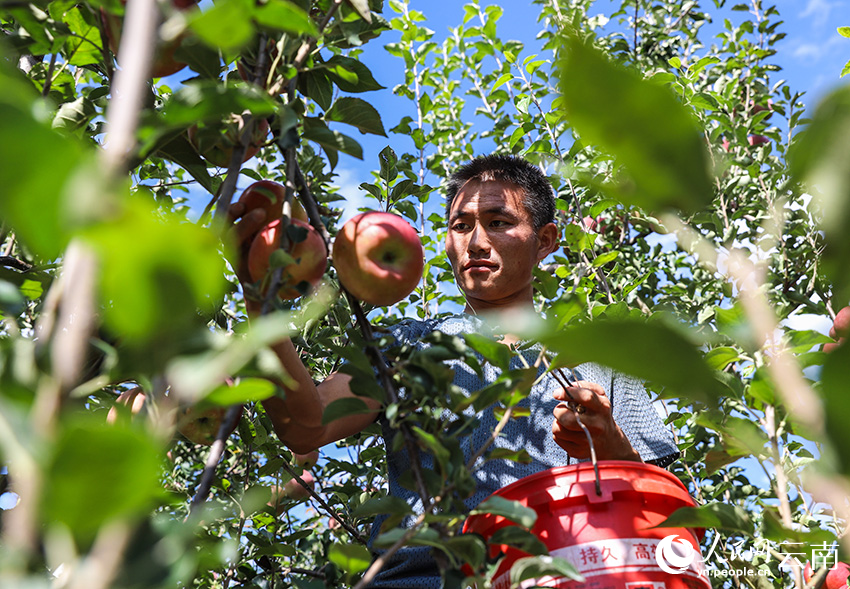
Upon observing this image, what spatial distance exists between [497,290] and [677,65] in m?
1.31

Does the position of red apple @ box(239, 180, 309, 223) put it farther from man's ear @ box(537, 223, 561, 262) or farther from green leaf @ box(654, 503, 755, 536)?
man's ear @ box(537, 223, 561, 262)

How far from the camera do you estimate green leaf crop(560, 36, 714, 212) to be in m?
0.27

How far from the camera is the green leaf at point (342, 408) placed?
2.88 feet

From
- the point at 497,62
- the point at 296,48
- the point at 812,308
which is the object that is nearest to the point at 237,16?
the point at 296,48

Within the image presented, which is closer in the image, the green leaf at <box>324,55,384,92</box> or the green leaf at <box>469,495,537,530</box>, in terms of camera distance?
the green leaf at <box>469,495,537,530</box>

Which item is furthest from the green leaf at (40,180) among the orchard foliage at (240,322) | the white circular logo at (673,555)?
the white circular logo at (673,555)

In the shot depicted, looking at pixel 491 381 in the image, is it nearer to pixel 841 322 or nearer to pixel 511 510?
pixel 841 322

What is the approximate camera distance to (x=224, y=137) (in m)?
0.86

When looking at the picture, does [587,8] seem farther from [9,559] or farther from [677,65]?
[9,559]

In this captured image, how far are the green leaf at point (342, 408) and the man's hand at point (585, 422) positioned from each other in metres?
0.48

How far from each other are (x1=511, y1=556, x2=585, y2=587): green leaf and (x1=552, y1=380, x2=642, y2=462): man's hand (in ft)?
1.85

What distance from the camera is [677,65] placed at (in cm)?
270

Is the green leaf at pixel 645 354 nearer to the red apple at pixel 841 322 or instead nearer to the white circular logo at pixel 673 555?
the white circular logo at pixel 673 555

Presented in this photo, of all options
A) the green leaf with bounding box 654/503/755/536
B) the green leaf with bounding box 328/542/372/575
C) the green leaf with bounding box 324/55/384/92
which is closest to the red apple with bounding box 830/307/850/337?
the green leaf with bounding box 654/503/755/536
